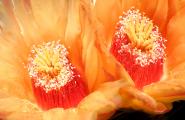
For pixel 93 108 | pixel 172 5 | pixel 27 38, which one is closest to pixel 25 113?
pixel 93 108

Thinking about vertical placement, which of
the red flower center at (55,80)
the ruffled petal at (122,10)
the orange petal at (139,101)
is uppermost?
the ruffled petal at (122,10)

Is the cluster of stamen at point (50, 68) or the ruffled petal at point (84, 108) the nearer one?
the ruffled petal at point (84, 108)

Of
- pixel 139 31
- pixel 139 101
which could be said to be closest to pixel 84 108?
pixel 139 101

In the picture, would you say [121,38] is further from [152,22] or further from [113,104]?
[113,104]

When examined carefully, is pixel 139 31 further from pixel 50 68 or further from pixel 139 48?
pixel 50 68

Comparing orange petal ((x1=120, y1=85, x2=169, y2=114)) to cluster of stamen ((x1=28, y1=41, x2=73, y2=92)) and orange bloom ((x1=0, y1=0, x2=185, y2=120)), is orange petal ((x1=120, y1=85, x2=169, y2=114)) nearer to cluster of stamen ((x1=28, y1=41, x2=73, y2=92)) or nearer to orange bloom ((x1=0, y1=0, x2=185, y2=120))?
orange bloom ((x1=0, y1=0, x2=185, y2=120))

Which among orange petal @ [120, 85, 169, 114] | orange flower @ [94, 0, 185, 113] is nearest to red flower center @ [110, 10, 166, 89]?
orange flower @ [94, 0, 185, 113]

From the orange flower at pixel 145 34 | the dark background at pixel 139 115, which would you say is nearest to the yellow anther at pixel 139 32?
the orange flower at pixel 145 34

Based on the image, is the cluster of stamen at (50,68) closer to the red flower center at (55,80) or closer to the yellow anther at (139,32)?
the red flower center at (55,80)
